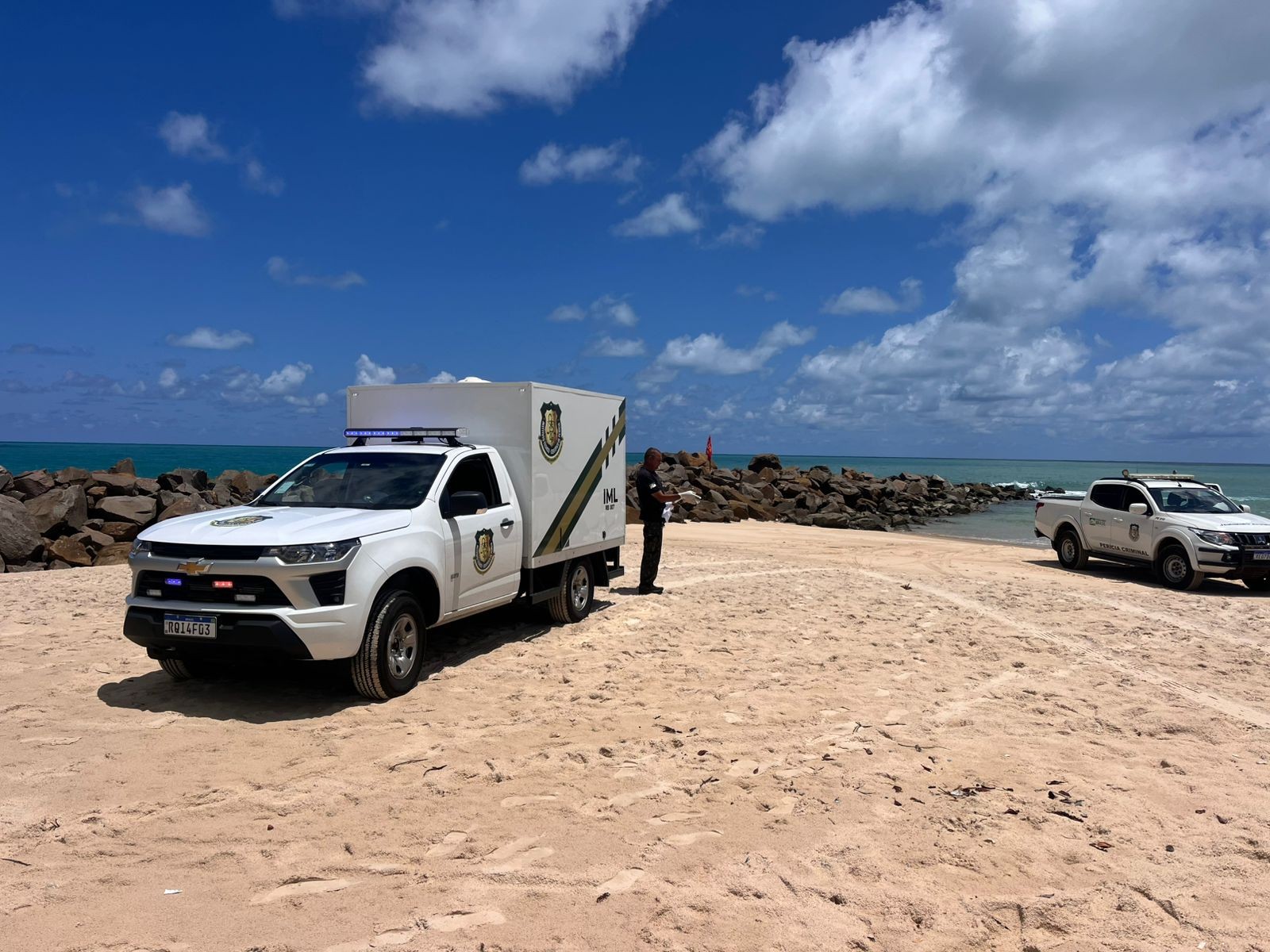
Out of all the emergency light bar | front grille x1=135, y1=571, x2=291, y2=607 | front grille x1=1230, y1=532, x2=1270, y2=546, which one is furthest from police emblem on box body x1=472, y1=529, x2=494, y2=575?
front grille x1=1230, y1=532, x2=1270, y2=546

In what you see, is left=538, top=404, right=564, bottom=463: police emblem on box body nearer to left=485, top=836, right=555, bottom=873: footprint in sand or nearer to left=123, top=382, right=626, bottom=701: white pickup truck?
left=123, top=382, right=626, bottom=701: white pickup truck

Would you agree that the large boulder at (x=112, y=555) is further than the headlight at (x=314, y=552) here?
Yes

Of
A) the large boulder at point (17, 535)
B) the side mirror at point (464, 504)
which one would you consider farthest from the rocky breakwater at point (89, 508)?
the side mirror at point (464, 504)

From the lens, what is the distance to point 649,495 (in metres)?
11.3

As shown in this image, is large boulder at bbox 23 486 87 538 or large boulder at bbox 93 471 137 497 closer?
large boulder at bbox 23 486 87 538

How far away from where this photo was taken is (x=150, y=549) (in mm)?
6301

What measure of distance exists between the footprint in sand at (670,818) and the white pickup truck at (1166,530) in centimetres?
1183

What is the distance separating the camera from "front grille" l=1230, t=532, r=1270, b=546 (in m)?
12.9

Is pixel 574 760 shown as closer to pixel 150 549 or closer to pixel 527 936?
pixel 527 936

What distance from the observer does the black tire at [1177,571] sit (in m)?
13.2

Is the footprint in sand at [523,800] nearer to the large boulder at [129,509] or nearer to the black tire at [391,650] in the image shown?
the black tire at [391,650]

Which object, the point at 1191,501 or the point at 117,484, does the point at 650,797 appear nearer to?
the point at 1191,501

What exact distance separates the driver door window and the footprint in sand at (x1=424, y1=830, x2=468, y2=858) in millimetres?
3183

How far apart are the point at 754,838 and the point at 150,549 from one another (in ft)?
15.8
